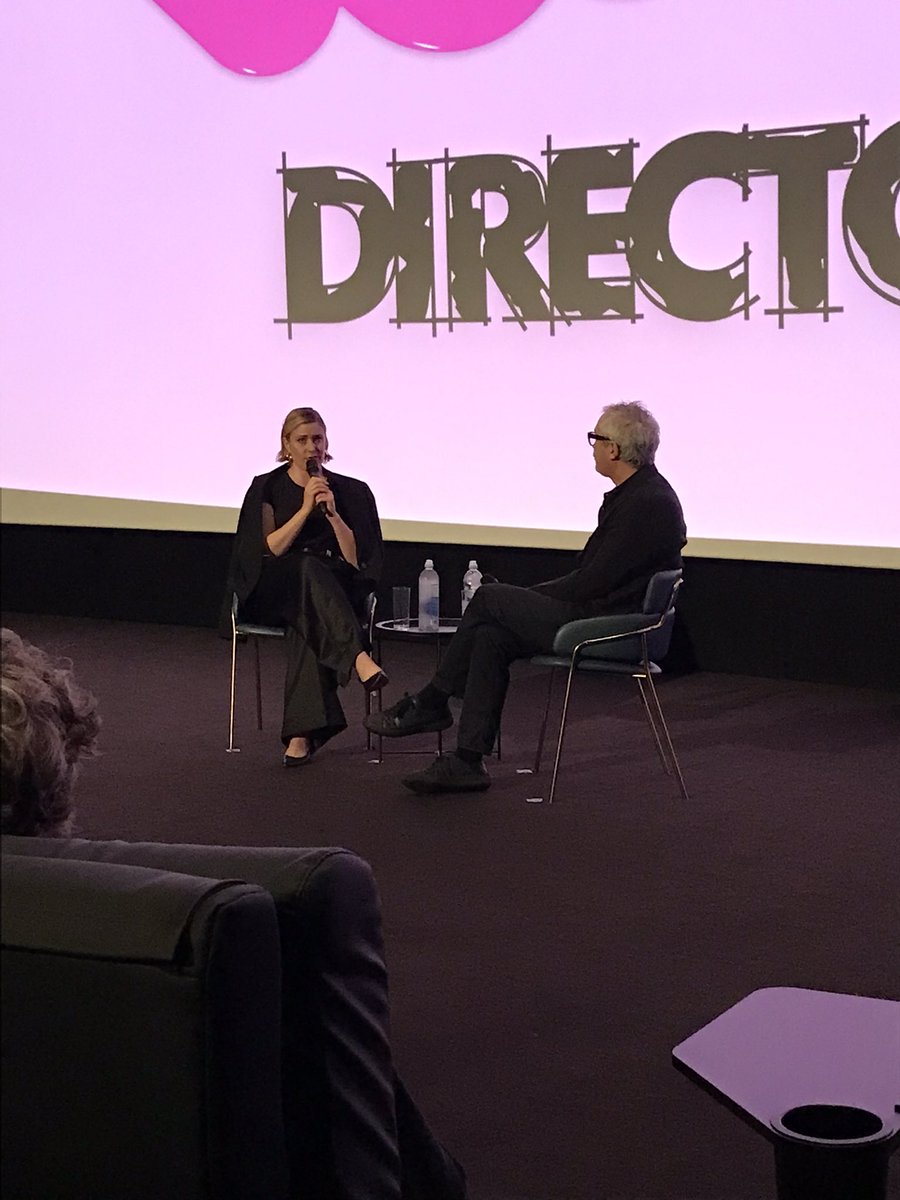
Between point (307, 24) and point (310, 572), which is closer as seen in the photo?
point (310, 572)

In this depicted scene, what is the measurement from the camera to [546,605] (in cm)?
521

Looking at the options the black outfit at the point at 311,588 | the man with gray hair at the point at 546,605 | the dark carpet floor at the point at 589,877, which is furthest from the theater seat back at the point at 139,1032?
the black outfit at the point at 311,588

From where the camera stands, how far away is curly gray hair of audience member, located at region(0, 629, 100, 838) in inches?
59.4

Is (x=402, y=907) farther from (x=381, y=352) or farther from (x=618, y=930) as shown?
(x=381, y=352)

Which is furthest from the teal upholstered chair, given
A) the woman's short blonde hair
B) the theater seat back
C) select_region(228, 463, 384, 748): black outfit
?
the theater seat back

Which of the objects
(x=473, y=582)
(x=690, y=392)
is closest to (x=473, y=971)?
(x=473, y=582)

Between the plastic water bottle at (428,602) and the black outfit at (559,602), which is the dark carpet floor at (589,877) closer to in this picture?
the black outfit at (559,602)

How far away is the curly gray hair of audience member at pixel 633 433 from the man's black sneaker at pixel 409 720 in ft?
3.44

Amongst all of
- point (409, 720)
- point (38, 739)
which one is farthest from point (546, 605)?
point (38, 739)

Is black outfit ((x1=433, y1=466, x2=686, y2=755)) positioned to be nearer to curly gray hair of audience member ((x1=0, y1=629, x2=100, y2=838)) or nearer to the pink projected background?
the pink projected background

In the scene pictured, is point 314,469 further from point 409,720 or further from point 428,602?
point 409,720

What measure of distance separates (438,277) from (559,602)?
274 centimetres

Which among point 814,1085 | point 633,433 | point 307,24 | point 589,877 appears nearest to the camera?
Result: point 814,1085

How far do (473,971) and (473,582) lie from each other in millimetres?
2715
